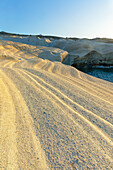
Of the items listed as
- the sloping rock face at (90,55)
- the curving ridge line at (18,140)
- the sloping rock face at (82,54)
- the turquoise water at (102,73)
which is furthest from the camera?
the sloping rock face at (90,55)

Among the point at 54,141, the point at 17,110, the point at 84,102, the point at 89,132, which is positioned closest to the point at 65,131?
the point at 54,141

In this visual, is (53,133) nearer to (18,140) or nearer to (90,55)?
(18,140)

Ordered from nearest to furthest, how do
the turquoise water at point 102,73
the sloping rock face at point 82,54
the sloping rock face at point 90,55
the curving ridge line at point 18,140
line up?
the curving ridge line at point 18,140
the turquoise water at point 102,73
the sloping rock face at point 82,54
the sloping rock face at point 90,55

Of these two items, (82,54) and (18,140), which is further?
(82,54)

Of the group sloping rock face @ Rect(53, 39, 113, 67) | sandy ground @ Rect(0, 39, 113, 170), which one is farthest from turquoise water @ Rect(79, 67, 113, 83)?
sandy ground @ Rect(0, 39, 113, 170)

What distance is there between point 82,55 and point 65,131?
10607mm

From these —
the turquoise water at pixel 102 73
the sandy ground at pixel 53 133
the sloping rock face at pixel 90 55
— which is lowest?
the turquoise water at pixel 102 73

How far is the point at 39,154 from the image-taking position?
115 centimetres

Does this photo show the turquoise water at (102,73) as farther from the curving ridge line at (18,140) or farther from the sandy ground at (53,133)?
the curving ridge line at (18,140)

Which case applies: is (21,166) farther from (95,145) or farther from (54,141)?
(95,145)

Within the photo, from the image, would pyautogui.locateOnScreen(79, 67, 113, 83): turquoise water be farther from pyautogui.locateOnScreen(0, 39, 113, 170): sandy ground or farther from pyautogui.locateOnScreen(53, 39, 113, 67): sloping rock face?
pyautogui.locateOnScreen(0, 39, 113, 170): sandy ground

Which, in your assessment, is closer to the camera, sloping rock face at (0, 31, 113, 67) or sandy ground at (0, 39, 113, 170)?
sandy ground at (0, 39, 113, 170)

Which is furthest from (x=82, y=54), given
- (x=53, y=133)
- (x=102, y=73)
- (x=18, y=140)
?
(x=18, y=140)

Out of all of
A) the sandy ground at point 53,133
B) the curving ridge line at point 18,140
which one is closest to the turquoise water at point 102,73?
the sandy ground at point 53,133
